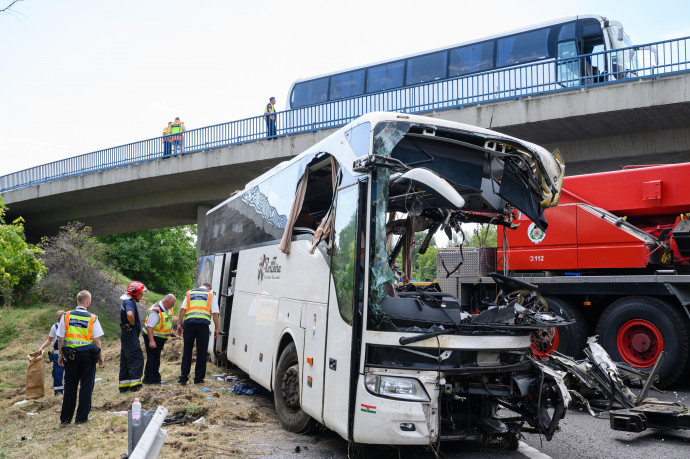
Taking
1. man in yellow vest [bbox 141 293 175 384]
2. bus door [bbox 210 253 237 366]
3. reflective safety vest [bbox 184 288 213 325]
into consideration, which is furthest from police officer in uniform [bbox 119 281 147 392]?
bus door [bbox 210 253 237 366]

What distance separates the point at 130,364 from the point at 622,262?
7.66 meters

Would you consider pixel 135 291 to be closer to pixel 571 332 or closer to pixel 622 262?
pixel 571 332

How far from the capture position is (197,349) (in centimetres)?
965

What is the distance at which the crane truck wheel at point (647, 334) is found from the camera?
837cm

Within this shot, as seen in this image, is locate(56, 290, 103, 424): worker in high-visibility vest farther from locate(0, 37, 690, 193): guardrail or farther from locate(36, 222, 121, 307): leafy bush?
locate(36, 222, 121, 307): leafy bush

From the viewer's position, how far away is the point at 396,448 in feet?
18.5

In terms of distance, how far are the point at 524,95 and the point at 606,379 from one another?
9.38 meters

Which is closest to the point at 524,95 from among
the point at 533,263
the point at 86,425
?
the point at 533,263

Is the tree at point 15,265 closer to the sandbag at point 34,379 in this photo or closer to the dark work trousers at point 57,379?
the dark work trousers at point 57,379

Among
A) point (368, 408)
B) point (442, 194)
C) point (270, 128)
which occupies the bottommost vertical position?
point (368, 408)

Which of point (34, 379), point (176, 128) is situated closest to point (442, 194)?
point (34, 379)

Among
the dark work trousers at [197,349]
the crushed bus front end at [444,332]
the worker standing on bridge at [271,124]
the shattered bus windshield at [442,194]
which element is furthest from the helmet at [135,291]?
the worker standing on bridge at [271,124]

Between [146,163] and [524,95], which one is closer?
[524,95]

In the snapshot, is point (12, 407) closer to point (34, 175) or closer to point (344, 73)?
point (344, 73)
